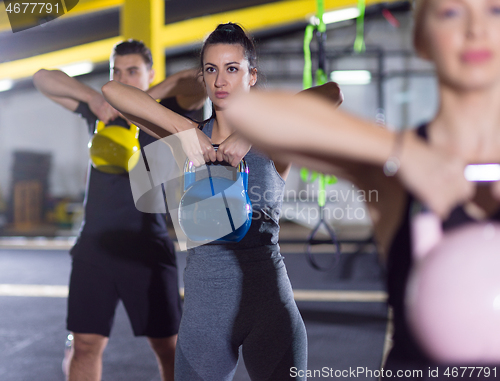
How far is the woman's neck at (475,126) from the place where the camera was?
52cm

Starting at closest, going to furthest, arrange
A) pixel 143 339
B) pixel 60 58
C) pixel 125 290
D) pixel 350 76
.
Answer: pixel 125 290
pixel 143 339
pixel 60 58
pixel 350 76

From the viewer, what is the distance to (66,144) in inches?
406

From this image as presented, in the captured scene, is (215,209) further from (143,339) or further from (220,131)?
(143,339)

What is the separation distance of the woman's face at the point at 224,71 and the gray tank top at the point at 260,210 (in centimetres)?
16

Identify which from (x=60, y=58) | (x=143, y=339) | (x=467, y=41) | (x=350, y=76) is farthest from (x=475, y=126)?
(x=350, y=76)

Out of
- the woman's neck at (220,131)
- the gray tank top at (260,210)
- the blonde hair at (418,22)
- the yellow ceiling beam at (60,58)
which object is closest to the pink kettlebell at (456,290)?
the blonde hair at (418,22)

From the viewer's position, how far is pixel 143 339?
9.49 ft

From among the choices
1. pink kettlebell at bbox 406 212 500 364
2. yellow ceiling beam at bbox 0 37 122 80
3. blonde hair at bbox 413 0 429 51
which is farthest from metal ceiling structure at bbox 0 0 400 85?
pink kettlebell at bbox 406 212 500 364

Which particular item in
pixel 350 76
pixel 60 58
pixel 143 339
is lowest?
pixel 143 339

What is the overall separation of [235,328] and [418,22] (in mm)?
765

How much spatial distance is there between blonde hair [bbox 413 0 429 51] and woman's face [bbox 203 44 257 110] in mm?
573

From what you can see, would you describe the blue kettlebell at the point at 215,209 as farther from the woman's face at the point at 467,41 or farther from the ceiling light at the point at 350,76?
the ceiling light at the point at 350,76

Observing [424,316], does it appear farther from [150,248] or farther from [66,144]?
[66,144]

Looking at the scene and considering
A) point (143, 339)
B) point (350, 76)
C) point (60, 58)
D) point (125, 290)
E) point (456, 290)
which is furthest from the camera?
point (350, 76)
